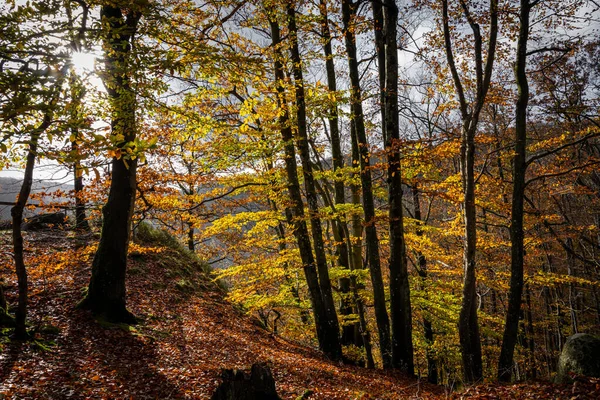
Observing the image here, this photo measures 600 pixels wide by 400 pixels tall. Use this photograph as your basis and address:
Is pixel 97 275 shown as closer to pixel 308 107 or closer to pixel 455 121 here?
pixel 308 107

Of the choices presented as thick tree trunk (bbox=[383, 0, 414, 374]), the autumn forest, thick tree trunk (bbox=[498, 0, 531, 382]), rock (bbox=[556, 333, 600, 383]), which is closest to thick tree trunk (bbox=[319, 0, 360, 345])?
the autumn forest

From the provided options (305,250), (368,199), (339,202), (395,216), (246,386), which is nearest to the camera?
(246,386)

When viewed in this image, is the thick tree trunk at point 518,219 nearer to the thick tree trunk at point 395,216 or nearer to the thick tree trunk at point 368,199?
the thick tree trunk at point 395,216

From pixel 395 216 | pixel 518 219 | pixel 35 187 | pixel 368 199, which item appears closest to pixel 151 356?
pixel 35 187

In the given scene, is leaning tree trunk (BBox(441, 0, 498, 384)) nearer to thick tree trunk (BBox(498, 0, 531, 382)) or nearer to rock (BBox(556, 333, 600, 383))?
thick tree trunk (BBox(498, 0, 531, 382))

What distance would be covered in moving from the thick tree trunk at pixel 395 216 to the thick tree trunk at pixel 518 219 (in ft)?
7.64

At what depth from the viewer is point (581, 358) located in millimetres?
6594

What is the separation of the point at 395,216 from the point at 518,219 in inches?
122

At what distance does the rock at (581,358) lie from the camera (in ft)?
21.1

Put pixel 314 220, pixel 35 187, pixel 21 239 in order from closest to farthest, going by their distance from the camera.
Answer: pixel 21 239 < pixel 35 187 < pixel 314 220

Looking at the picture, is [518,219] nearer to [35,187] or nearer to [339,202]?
[339,202]

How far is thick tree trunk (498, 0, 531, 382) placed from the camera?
27.4 feet

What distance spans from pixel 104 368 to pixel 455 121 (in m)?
16.4

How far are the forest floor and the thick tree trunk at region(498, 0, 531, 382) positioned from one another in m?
1.94
